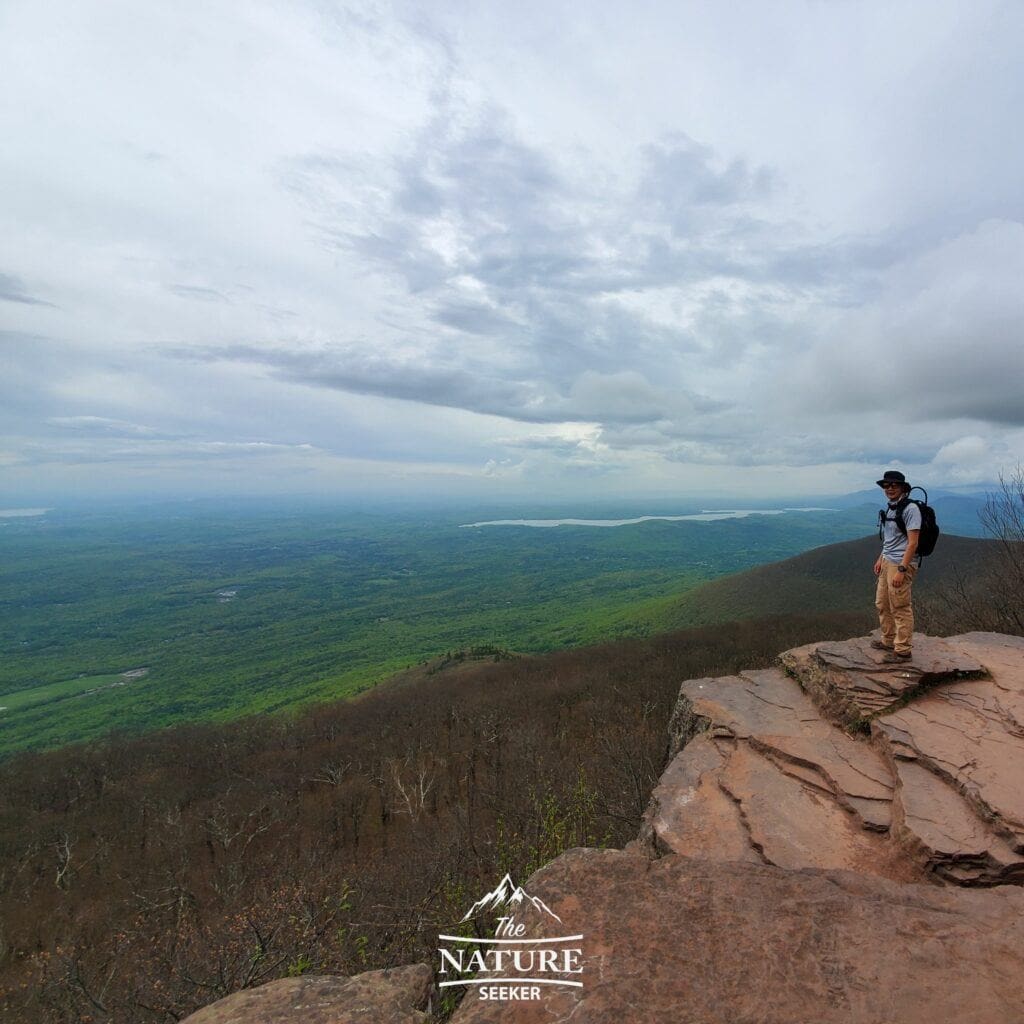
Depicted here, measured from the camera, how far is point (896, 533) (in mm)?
9992

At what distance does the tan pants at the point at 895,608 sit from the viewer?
988 cm

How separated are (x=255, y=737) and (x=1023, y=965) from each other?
67.2 metres

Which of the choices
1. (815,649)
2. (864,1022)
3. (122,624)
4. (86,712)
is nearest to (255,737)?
(815,649)

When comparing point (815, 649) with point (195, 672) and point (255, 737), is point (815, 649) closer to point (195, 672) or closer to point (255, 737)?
point (255, 737)

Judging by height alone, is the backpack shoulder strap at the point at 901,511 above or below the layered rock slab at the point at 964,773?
above

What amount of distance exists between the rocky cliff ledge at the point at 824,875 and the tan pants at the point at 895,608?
547mm

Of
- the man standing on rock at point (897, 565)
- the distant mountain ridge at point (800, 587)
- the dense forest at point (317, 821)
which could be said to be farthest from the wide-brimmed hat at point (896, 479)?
the distant mountain ridge at point (800, 587)

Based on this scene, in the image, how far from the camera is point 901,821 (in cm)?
696

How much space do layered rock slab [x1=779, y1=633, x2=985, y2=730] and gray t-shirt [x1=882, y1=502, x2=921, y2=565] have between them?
2372 mm

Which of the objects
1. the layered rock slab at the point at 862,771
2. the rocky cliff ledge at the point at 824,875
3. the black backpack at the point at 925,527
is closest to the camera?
the rocky cliff ledge at the point at 824,875

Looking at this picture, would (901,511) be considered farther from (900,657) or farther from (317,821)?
(317,821)

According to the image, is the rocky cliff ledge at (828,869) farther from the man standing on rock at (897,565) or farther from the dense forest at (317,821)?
the dense forest at (317,821)

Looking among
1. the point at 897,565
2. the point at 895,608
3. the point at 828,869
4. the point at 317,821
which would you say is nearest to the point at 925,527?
the point at 897,565

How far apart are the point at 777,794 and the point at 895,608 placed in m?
5.07
